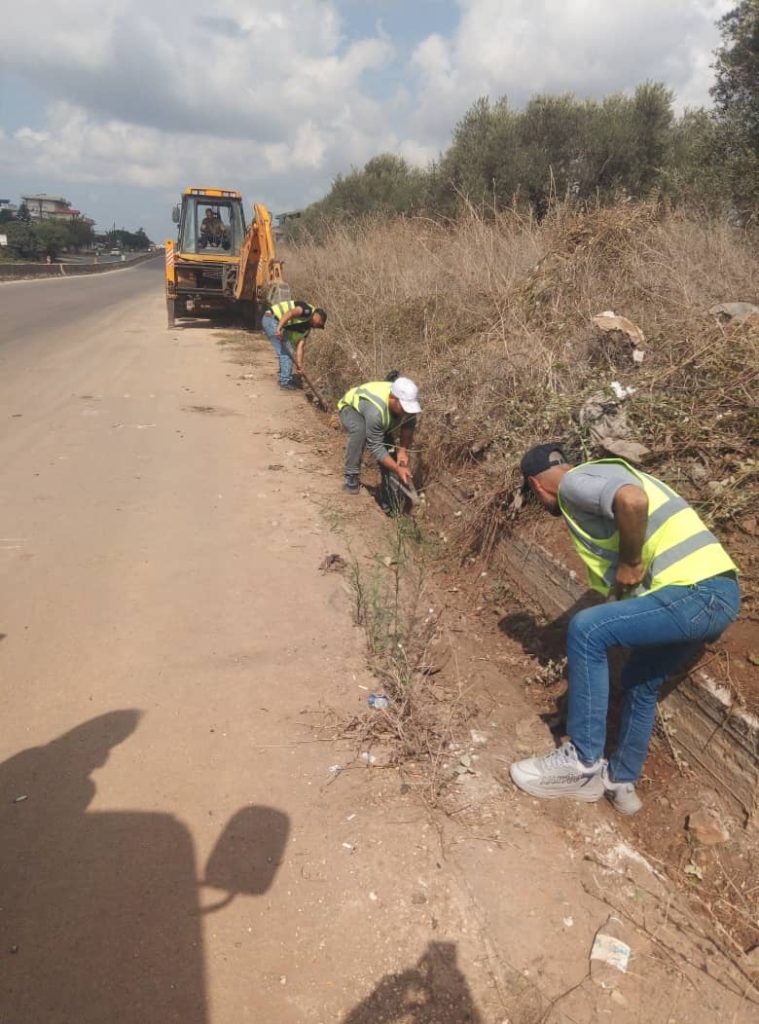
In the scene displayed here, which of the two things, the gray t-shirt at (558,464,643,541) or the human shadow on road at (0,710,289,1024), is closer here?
the human shadow on road at (0,710,289,1024)

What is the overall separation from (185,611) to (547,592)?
6.83 ft

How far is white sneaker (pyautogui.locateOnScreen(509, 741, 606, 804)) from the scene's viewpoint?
8.48ft

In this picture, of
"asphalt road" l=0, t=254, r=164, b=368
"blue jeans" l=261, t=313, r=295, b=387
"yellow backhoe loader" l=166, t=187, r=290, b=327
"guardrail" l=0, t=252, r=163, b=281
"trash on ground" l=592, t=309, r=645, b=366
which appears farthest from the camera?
"guardrail" l=0, t=252, r=163, b=281

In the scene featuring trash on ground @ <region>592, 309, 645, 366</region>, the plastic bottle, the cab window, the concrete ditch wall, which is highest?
the cab window

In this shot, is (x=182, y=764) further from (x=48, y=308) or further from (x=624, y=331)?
(x=48, y=308)

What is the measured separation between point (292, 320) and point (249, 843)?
7.39 m

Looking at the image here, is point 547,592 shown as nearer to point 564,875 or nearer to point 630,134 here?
point 564,875

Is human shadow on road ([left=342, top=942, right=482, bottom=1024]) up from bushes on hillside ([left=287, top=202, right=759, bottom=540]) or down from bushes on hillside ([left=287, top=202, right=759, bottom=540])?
down

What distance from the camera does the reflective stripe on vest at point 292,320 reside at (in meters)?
8.55

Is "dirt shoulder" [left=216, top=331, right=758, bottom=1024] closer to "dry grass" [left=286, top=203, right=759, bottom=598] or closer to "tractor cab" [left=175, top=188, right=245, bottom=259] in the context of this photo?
"dry grass" [left=286, top=203, right=759, bottom=598]

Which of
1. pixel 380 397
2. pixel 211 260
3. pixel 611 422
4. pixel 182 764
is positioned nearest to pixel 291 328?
pixel 380 397

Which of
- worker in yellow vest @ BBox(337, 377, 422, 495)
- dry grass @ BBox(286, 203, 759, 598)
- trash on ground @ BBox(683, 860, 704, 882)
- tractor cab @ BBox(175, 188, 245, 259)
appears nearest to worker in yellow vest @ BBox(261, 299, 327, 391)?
dry grass @ BBox(286, 203, 759, 598)

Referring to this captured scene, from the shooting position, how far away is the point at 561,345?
5.42m

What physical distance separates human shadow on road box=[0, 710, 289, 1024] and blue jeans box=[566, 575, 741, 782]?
1.22 m
